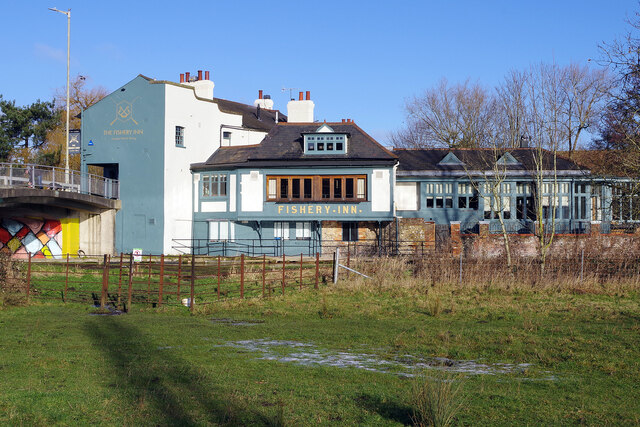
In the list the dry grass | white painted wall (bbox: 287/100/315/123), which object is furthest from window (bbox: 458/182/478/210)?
the dry grass

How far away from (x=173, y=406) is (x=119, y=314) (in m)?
11.8

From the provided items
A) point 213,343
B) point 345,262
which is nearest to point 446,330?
point 213,343

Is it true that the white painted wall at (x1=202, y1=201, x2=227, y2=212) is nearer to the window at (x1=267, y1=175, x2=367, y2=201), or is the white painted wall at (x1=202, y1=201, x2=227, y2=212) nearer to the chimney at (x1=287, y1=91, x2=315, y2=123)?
the window at (x1=267, y1=175, x2=367, y2=201)

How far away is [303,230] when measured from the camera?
135ft

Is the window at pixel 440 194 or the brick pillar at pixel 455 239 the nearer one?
the brick pillar at pixel 455 239

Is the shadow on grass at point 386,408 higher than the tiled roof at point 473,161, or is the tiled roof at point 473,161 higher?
the tiled roof at point 473,161

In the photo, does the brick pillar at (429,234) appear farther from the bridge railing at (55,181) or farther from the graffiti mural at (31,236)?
the graffiti mural at (31,236)

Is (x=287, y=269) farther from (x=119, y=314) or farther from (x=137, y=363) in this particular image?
(x=137, y=363)

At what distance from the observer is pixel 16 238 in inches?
1501

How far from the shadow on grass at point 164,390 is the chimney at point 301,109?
3445 cm

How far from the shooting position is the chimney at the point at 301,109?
47.1m

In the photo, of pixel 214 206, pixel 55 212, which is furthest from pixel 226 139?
pixel 55 212

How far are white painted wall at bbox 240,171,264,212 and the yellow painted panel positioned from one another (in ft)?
33.1

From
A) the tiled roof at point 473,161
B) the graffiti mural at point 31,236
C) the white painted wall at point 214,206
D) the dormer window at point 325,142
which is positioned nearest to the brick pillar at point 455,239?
the tiled roof at point 473,161
